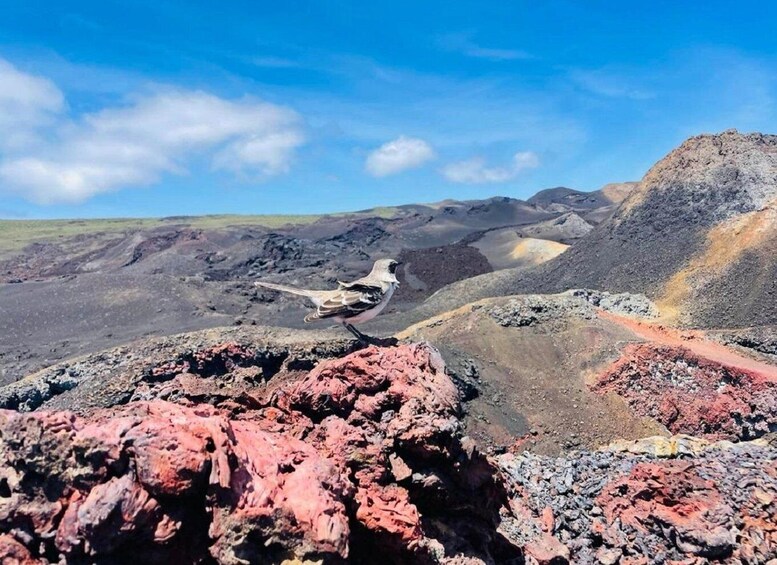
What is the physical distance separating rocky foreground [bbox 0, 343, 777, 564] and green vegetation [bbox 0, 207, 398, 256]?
85.0 meters

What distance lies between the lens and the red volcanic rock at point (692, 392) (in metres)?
16.2

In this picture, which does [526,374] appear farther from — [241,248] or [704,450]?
[241,248]

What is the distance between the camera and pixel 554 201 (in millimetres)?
115125

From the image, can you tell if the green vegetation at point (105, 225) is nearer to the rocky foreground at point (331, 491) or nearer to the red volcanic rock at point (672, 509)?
the rocky foreground at point (331, 491)

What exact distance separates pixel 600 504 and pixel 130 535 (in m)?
9.65

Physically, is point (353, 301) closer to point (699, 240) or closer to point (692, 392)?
point (692, 392)

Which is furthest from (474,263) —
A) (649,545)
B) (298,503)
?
(298,503)

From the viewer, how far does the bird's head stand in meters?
9.54

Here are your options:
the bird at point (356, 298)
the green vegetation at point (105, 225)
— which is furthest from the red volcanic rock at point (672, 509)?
the green vegetation at point (105, 225)

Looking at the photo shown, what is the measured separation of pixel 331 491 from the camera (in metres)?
5.15

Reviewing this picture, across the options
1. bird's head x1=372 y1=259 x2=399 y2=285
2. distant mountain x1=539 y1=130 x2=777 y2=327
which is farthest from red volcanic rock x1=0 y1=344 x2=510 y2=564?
distant mountain x1=539 y1=130 x2=777 y2=327

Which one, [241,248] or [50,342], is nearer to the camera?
[50,342]

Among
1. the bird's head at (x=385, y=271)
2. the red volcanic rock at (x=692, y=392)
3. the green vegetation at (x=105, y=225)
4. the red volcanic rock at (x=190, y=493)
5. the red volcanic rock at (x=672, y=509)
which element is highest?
the green vegetation at (x=105, y=225)

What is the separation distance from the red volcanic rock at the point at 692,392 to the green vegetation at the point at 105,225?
269 ft
